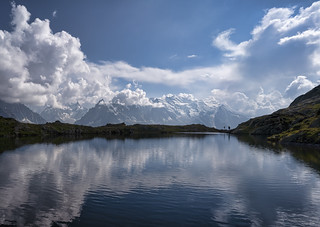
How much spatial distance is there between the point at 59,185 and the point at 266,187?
39570mm

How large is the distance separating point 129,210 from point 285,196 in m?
26.3

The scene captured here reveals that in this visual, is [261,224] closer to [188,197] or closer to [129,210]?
[188,197]

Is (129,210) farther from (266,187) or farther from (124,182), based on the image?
(266,187)

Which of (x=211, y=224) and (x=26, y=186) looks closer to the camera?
(x=211, y=224)

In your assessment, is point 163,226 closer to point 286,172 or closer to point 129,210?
point 129,210

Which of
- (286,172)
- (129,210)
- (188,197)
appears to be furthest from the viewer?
(286,172)

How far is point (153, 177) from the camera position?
51875mm

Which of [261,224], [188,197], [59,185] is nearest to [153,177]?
[188,197]

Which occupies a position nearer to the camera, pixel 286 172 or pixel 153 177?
pixel 153 177

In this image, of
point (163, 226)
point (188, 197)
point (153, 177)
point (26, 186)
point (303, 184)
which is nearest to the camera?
point (163, 226)

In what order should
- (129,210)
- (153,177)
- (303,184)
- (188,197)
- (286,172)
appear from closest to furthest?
(129,210) < (188,197) < (303,184) < (153,177) < (286,172)

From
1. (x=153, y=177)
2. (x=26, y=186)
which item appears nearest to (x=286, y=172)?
(x=153, y=177)

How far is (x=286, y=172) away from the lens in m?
58.4

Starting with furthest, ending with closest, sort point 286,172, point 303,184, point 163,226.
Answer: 1. point 286,172
2. point 303,184
3. point 163,226
